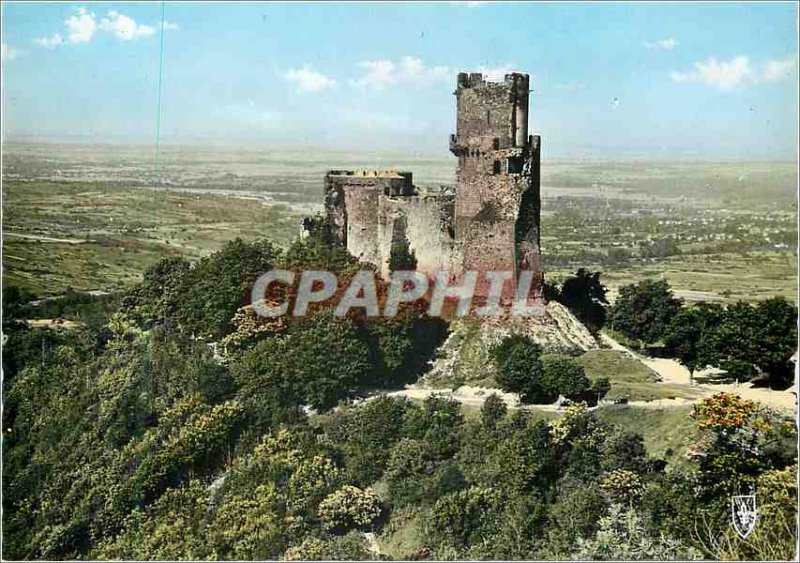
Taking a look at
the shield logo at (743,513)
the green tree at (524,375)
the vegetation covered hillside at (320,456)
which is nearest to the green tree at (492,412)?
the vegetation covered hillside at (320,456)

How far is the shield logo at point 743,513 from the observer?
1523 centimetres

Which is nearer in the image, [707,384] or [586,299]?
[707,384]

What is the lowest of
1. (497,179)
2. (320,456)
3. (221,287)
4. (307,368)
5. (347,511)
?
(347,511)

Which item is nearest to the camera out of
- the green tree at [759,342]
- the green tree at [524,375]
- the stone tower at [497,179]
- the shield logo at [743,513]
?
the shield logo at [743,513]

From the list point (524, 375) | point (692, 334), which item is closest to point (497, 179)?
point (524, 375)

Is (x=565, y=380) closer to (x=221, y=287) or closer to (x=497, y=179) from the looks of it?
(x=497, y=179)

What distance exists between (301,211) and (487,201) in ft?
78.2

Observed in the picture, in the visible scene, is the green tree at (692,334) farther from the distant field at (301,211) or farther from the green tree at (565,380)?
the distant field at (301,211)

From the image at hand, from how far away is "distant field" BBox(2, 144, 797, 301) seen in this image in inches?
1178

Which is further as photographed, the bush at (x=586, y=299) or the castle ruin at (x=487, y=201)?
the bush at (x=586, y=299)

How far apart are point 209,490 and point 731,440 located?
835cm

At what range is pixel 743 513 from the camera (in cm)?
1570

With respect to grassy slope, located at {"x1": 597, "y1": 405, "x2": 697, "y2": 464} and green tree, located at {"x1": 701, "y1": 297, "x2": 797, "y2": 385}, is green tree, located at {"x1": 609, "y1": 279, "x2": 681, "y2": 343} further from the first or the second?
grassy slope, located at {"x1": 597, "y1": 405, "x2": 697, "y2": 464}

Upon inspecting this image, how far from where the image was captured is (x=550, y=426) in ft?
59.8
